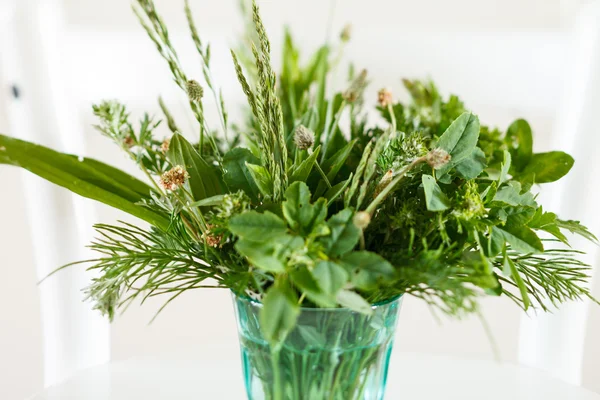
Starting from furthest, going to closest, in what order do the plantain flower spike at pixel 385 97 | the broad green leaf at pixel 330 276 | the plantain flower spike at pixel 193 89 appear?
1. the plantain flower spike at pixel 385 97
2. the plantain flower spike at pixel 193 89
3. the broad green leaf at pixel 330 276

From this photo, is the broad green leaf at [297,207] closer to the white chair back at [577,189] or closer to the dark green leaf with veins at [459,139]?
the dark green leaf with veins at [459,139]

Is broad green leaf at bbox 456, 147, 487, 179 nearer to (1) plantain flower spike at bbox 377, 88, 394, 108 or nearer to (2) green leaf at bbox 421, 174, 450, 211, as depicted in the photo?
(2) green leaf at bbox 421, 174, 450, 211

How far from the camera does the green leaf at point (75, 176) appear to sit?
0.44 metres

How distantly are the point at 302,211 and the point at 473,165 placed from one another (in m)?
0.13

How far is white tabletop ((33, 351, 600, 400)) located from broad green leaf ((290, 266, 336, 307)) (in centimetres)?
33

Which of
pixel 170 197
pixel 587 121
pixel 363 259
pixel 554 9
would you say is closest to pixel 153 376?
pixel 170 197

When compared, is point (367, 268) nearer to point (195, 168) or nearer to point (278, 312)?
point (278, 312)

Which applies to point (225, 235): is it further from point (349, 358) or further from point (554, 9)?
point (554, 9)

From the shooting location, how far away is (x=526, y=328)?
0.83m

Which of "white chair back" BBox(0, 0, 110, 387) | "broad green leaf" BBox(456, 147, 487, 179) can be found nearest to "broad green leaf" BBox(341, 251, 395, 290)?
"broad green leaf" BBox(456, 147, 487, 179)

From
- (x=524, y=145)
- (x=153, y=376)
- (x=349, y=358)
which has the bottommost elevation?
(x=153, y=376)

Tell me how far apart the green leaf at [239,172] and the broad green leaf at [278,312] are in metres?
0.12

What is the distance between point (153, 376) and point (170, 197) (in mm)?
285

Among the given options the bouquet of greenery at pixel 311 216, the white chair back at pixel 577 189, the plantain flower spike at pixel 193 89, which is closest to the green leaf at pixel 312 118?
the bouquet of greenery at pixel 311 216
